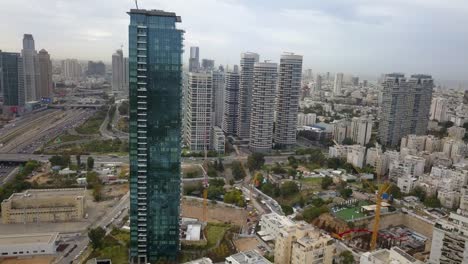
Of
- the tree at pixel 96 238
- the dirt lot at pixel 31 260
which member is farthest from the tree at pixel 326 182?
the dirt lot at pixel 31 260

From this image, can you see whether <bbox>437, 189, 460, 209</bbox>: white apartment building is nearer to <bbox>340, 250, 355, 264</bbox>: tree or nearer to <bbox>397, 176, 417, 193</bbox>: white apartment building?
<bbox>397, 176, 417, 193</bbox>: white apartment building

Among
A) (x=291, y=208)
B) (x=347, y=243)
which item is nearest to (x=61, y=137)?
(x=291, y=208)

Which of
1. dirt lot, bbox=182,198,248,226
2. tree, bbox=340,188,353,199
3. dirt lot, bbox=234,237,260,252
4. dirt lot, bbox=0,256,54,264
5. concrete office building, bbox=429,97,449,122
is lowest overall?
dirt lot, bbox=0,256,54,264

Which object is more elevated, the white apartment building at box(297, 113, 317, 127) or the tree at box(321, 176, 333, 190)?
the white apartment building at box(297, 113, 317, 127)

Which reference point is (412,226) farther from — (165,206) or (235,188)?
(165,206)

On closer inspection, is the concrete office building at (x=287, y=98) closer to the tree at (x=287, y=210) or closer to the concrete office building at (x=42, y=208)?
the tree at (x=287, y=210)

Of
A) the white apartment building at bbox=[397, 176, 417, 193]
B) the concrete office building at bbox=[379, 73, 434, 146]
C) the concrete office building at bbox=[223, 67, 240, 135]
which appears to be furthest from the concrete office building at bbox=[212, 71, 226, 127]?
the white apartment building at bbox=[397, 176, 417, 193]
